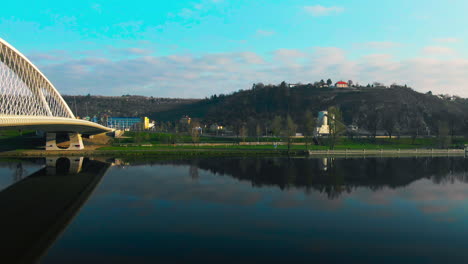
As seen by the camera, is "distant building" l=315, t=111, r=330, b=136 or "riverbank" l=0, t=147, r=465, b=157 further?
"distant building" l=315, t=111, r=330, b=136

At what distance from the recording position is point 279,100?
6058 inches

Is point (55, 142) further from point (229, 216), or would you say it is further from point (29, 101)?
point (229, 216)

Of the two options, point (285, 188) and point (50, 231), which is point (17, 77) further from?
point (285, 188)

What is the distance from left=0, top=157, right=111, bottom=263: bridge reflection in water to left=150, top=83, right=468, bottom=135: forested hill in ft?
240

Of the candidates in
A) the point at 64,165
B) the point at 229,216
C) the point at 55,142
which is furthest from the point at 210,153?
the point at 229,216

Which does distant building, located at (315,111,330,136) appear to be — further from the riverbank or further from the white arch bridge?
the white arch bridge

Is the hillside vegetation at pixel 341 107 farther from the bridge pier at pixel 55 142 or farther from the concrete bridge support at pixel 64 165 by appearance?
the concrete bridge support at pixel 64 165

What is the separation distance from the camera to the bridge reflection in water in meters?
15.7

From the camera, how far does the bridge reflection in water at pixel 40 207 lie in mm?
15680

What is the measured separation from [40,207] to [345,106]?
128133 mm

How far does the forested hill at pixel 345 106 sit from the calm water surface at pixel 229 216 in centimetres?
7039

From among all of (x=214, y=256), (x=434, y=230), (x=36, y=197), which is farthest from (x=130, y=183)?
(x=434, y=230)

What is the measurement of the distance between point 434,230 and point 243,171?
2387cm

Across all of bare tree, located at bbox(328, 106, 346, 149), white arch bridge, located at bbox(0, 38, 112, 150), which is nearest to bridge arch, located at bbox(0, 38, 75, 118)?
white arch bridge, located at bbox(0, 38, 112, 150)
